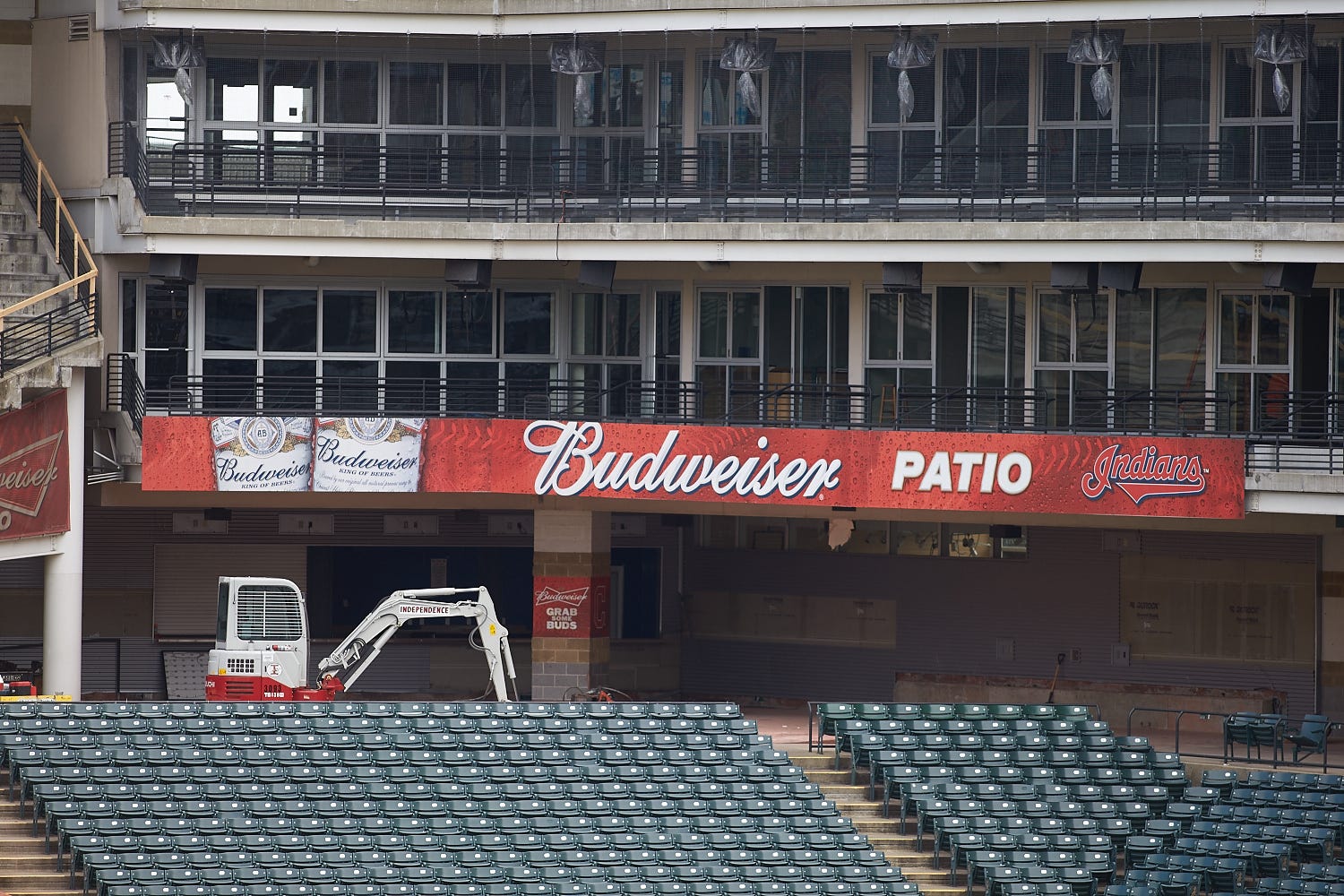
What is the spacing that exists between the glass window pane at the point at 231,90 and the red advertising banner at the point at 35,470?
551 centimetres

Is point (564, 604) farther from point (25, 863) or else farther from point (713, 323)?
point (25, 863)

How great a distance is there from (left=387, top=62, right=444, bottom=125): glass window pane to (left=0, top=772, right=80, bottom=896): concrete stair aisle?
12445mm

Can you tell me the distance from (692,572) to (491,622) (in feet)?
23.2

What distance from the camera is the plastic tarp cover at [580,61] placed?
31.3m

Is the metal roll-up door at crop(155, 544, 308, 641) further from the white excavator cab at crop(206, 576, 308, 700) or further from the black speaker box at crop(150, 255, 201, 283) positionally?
the black speaker box at crop(150, 255, 201, 283)

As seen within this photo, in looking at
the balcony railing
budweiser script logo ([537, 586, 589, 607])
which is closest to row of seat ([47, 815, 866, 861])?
budweiser script logo ([537, 586, 589, 607])

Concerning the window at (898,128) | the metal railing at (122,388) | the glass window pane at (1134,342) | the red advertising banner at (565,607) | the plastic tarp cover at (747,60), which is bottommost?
the red advertising banner at (565,607)

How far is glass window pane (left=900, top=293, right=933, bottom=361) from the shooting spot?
31328 millimetres

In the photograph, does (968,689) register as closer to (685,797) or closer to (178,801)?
(685,797)

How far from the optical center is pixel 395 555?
3572 cm

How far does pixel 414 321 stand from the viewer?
106 ft

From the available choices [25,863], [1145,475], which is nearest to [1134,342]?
[1145,475]

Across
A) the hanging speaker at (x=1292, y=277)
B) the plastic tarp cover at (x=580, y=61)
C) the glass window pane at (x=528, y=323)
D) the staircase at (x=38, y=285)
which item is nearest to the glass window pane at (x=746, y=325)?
the glass window pane at (x=528, y=323)

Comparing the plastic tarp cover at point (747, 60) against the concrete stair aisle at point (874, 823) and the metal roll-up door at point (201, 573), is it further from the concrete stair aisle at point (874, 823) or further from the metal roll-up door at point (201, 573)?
the metal roll-up door at point (201, 573)
